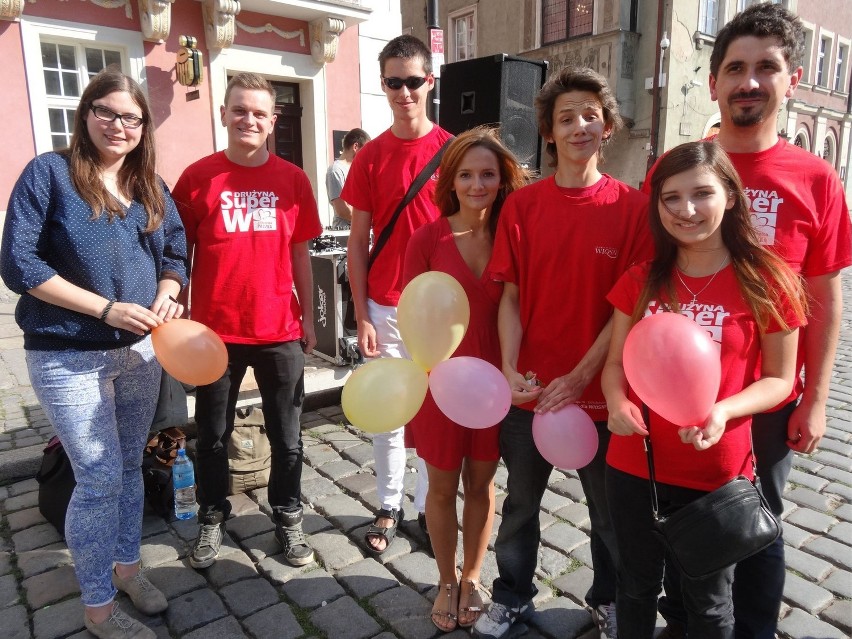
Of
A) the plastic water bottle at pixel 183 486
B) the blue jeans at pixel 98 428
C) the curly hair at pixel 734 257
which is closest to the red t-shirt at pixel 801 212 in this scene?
the curly hair at pixel 734 257

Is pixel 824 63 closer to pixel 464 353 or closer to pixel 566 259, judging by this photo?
pixel 566 259

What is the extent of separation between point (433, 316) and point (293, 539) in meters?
1.44

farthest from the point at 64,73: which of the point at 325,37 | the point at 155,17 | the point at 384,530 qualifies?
the point at 384,530

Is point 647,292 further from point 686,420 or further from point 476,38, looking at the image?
point 476,38

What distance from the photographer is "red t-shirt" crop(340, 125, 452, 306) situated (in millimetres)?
2713

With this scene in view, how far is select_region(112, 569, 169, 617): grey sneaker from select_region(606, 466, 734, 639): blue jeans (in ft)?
5.74

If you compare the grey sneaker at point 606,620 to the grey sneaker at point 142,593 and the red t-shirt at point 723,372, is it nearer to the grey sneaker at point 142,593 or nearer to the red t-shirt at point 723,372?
the red t-shirt at point 723,372

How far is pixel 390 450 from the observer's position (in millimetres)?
2938

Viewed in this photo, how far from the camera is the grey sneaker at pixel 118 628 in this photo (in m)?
2.22

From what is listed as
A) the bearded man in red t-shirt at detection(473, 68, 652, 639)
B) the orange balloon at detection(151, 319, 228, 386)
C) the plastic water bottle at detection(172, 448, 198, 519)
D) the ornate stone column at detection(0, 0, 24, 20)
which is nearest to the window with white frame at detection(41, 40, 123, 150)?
the ornate stone column at detection(0, 0, 24, 20)

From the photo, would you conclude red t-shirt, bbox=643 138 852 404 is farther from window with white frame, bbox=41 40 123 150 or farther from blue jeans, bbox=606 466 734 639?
window with white frame, bbox=41 40 123 150

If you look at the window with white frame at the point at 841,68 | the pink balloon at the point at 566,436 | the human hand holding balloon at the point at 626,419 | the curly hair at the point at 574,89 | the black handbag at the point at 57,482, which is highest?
the window with white frame at the point at 841,68

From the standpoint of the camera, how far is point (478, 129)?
2.25m

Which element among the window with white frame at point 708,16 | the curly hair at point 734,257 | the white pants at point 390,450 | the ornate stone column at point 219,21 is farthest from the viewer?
the window with white frame at point 708,16
